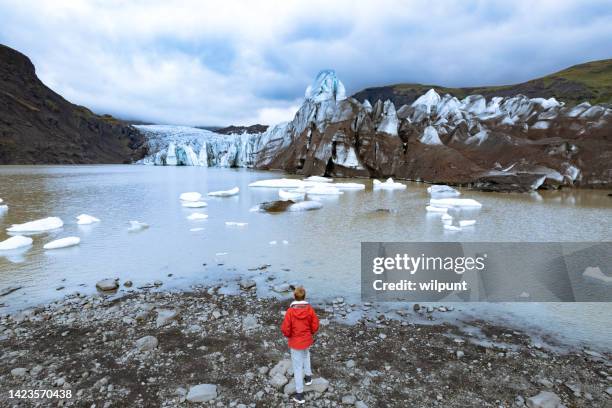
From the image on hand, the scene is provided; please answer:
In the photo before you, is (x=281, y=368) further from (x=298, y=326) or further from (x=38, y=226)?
(x=38, y=226)

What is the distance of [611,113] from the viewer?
3497 centimetres

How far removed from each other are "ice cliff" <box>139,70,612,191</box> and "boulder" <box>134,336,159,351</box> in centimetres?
2966

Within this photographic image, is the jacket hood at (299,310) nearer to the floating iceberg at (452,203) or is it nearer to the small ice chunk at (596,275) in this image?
the small ice chunk at (596,275)

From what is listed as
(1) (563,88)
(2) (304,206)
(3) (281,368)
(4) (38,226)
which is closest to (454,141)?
(2) (304,206)

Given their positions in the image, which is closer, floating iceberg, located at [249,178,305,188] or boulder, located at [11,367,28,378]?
boulder, located at [11,367,28,378]

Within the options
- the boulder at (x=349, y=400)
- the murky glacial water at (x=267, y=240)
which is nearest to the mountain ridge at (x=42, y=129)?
the murky glacial water at (x=267, y=240)

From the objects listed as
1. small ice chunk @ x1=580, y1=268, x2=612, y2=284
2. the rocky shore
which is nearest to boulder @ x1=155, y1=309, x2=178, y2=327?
the rocky shore

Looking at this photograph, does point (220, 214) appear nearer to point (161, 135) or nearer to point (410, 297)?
point (410, 297)

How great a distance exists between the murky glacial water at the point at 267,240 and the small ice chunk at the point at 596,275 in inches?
67.7

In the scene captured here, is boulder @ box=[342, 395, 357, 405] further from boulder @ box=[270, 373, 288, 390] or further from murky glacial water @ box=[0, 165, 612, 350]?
murky glacial water @ box=[0, 165, 612, 350]

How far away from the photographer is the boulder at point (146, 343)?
5.12 metres

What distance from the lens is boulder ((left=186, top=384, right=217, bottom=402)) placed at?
4.07 meters

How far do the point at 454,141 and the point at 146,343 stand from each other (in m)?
41.8

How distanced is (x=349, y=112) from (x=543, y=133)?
21.6m
